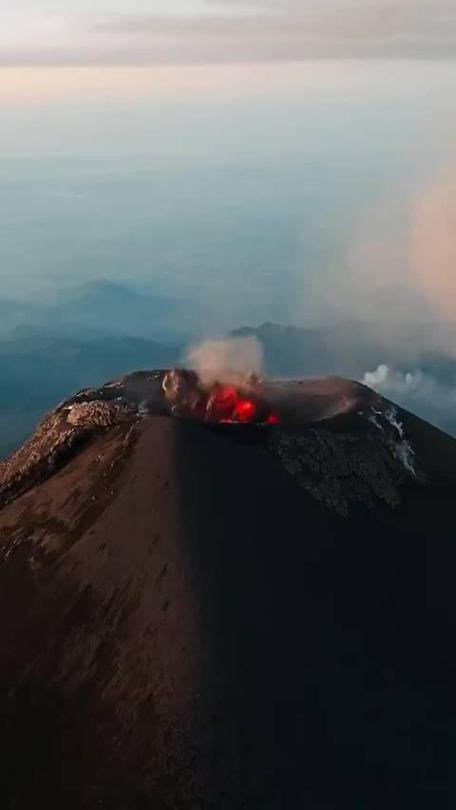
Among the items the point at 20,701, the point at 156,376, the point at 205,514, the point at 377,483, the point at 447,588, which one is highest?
the point at 156,376

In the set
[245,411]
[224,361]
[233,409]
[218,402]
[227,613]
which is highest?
[224,361]

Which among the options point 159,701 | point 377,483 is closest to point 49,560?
point 159,701

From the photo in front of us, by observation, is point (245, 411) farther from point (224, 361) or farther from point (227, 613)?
point (227, 613)

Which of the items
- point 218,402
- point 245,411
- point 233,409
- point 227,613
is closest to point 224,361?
point 218,402

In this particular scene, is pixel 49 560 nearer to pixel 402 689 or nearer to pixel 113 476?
pixel 113 476

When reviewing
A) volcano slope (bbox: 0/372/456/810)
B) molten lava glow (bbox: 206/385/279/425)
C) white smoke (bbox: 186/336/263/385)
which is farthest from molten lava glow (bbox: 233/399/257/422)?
white smoke (bbox: 186/336/263/385)

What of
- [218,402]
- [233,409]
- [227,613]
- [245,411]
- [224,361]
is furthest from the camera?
[224,361]
